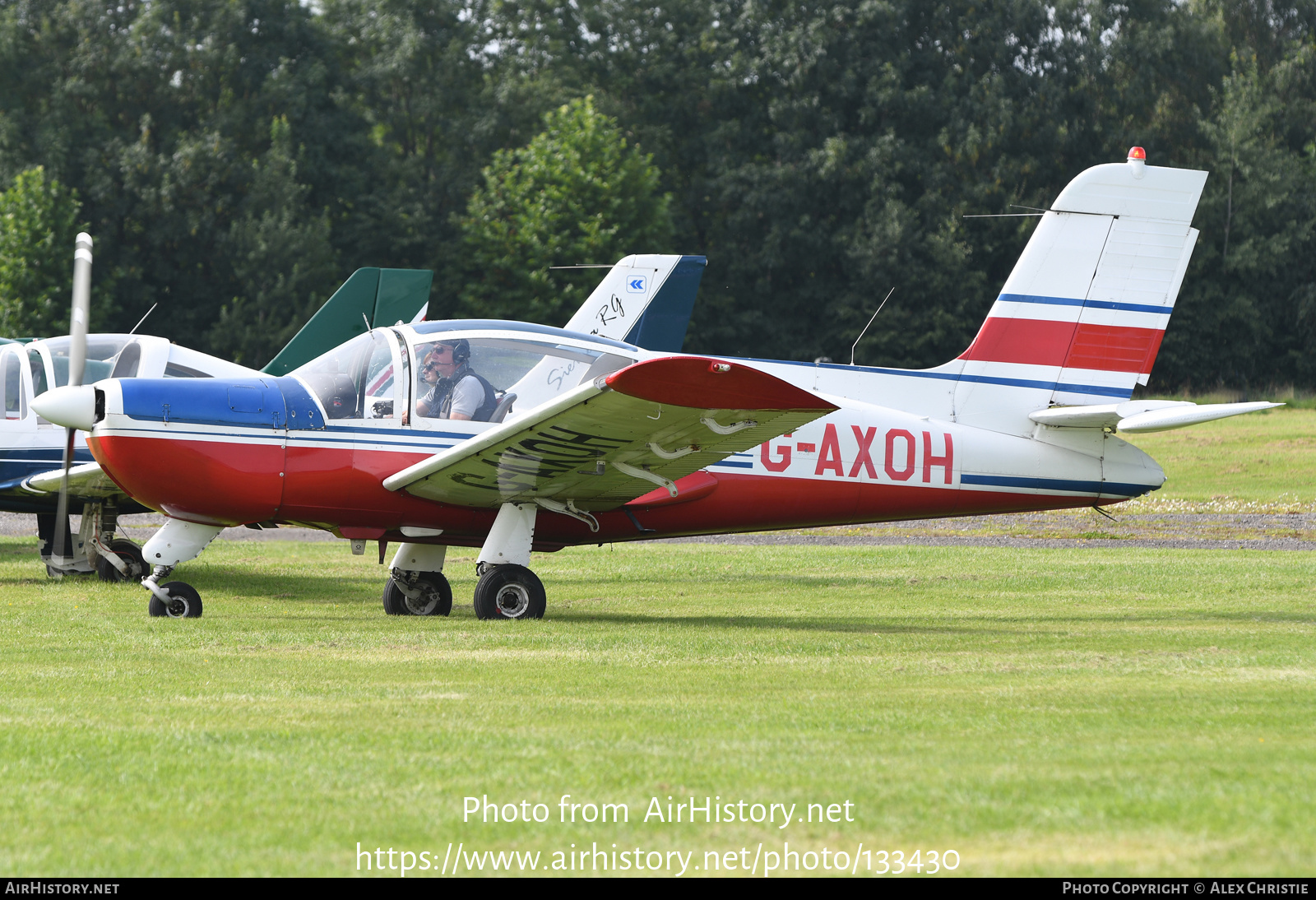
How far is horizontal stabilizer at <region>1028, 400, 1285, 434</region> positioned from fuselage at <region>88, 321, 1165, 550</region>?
17 cm

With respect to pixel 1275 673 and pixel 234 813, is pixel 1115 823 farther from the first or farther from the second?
pixel 1275 673

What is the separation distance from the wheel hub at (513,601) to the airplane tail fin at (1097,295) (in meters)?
4.11

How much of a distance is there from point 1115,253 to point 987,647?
15.3 feet

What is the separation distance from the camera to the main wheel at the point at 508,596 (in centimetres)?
1080

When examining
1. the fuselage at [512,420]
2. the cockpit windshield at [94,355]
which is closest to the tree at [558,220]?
the cockpit windshield at [94,355]

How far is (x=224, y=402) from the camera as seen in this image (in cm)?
1055

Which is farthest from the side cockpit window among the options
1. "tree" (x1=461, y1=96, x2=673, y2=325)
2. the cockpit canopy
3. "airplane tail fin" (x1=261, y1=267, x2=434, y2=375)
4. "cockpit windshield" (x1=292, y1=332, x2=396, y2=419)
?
"tree" (x1=461, y1=96, x2=673, y2=325)

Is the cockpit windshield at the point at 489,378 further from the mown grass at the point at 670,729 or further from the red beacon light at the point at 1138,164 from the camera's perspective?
the red beacon light at the point at 1138,164

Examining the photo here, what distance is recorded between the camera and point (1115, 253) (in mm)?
12023

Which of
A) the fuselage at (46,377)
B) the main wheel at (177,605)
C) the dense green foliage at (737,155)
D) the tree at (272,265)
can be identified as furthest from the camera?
the dense green foliage at (737,155)

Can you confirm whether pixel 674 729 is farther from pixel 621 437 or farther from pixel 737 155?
pixel 737 155

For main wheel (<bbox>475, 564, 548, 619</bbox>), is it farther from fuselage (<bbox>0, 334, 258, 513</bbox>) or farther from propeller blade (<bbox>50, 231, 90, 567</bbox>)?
fuselage (<bbox>0, 334, 258, 513</bbox>)

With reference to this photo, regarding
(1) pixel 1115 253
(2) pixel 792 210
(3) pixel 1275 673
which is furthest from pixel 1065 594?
(2) pixel 792 210

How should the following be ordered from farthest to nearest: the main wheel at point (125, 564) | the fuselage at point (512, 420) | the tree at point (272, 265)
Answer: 1. the tree at point (272, 265)
2. the main wheel at point (125, 564)
3. the fuselage at point (512, 420)
